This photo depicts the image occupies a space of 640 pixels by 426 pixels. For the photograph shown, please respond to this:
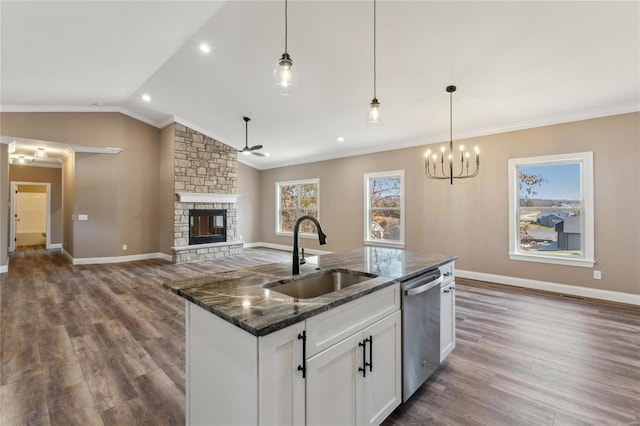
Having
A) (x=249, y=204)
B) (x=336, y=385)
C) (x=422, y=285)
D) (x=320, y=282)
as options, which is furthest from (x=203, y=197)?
(x=336, y=385)

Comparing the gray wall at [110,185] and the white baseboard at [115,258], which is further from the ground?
the gray wall at [110,185]

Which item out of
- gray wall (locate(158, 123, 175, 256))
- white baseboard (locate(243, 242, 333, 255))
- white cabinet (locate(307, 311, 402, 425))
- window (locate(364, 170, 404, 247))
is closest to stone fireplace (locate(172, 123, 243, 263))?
gray wall (locate(158, 123, 175, 256))

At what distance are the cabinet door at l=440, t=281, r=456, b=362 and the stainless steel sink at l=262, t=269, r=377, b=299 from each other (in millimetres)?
815

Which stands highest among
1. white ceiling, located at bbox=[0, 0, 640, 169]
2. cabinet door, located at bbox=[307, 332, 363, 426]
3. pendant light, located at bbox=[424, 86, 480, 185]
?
white ceiling, located at bbox=[0, 0, 640, 169]

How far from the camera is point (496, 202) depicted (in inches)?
202

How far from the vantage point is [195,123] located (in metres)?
7.21

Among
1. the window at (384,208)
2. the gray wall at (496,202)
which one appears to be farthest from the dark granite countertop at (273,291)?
the window at (384,208)

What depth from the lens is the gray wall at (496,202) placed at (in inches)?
161

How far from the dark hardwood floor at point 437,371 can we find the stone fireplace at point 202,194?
278 cm

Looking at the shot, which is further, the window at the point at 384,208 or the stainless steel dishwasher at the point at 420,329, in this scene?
the window at the point at 384,208

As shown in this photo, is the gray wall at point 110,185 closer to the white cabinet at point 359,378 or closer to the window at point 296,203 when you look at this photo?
the window at point 296,203

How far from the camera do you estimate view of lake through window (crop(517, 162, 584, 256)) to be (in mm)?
4508

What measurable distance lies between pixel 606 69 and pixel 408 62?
2.31 meters

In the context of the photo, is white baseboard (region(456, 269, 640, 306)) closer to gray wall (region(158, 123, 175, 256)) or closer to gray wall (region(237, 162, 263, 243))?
gray wall (region(237, 162, 263, 243))
